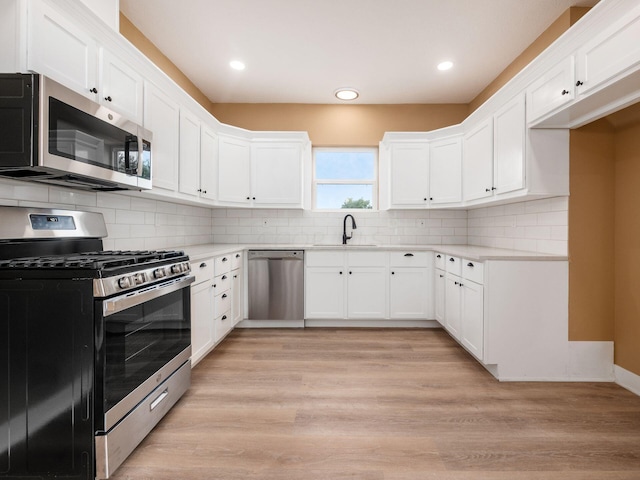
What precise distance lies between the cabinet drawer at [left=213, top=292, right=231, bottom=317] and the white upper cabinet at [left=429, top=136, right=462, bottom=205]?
2636 millimetres

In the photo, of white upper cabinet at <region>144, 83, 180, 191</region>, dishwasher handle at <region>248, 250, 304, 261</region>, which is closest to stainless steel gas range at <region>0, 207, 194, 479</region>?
white upper cabinet at <region>144, 83, 180, 191</region>

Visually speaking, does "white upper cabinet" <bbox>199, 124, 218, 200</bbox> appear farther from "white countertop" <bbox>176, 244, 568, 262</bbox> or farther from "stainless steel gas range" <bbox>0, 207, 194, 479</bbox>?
"stainless steel gas range" <bbox>0, 207, 194, 479</bbox>

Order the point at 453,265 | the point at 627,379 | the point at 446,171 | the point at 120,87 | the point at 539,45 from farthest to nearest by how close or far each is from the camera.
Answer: the point at 446,171 < the point at 453,265 < the point at 539,45 < the point at 627,379 < the point at 120,87

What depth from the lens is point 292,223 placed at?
174 inches

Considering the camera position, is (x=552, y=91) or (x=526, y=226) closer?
(x=552, y=91)

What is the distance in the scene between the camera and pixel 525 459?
1647 mm

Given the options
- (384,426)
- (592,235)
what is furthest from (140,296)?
(592,235)

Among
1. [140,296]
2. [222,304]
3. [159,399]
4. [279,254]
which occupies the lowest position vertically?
[159,399]

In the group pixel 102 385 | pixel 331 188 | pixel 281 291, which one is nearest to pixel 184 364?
pixel 102 385

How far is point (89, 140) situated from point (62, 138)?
0.18 m

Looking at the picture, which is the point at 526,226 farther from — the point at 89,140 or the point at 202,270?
the point at 89,140

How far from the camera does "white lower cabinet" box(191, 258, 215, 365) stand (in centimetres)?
257

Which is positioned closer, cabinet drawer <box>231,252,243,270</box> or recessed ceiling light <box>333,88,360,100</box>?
cabinet drawer <box>231,252,243,270</box>

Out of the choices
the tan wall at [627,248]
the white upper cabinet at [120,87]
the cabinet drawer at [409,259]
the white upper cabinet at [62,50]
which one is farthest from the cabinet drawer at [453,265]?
the white upper cabinet at [62,50]
